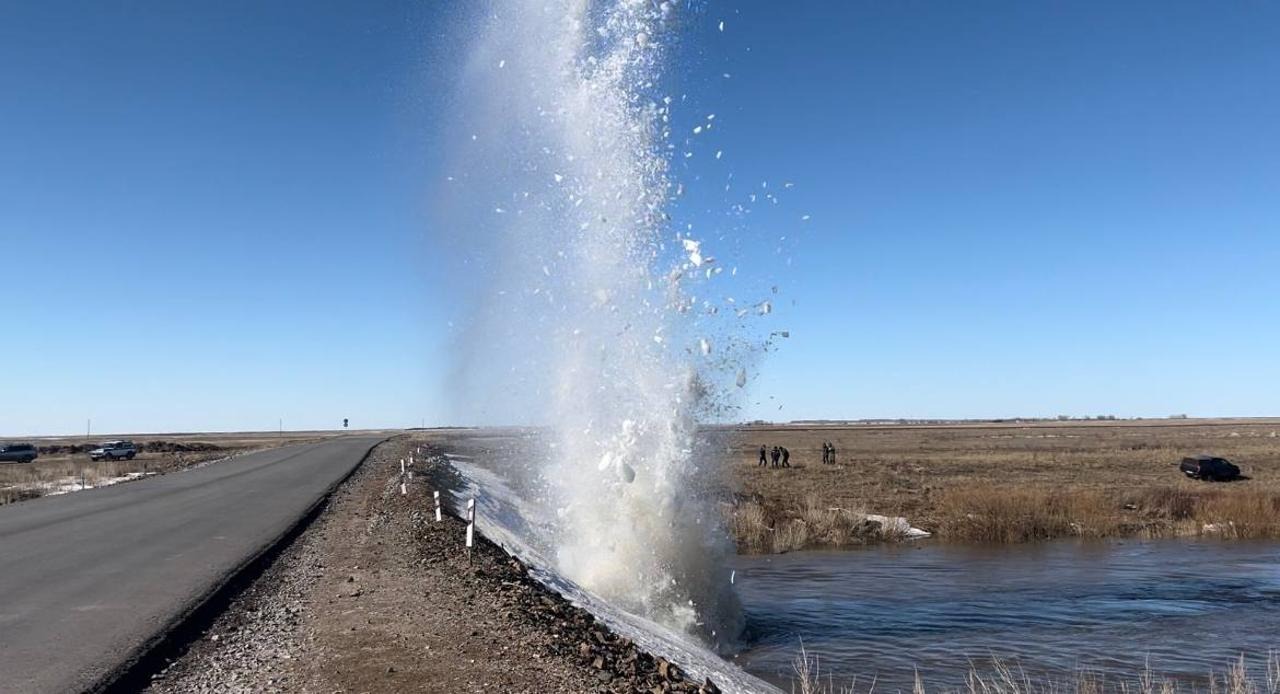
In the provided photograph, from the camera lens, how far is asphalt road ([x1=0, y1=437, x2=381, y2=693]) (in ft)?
28.3

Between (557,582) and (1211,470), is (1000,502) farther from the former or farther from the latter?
(557,582)

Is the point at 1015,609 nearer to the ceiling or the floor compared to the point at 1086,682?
nearer to the floor

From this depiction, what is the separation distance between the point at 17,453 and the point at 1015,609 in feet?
233

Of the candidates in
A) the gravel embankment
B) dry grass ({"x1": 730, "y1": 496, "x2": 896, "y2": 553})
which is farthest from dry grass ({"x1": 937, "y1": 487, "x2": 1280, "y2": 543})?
the gravel embankment

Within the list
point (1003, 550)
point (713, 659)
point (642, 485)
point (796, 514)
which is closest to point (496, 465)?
point (796, 514)

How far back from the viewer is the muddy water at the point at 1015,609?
48.0ft

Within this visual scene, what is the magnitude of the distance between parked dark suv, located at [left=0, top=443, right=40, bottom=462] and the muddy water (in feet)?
202

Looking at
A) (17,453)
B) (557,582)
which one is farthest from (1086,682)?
(17,453)

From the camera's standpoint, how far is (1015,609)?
18812 millimetres

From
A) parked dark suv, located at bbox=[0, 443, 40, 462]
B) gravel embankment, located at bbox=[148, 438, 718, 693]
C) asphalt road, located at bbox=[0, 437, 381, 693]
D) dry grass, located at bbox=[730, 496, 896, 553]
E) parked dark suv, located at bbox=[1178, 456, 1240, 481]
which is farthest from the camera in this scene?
parked dark suv, located at bbox=[0, 443, 40, 462]

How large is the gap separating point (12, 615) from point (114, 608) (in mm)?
988

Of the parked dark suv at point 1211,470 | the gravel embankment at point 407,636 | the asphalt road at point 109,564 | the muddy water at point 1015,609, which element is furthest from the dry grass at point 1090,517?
the asphalt road at point 109,564

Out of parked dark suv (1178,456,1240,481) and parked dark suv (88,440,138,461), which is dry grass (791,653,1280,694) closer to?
parked dark suv (1178,456,1240,481)

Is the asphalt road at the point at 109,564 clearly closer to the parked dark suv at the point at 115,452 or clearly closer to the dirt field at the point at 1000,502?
the dirt field at the point at 1000,502
